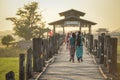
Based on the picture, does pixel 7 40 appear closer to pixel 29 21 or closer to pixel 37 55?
pixel 29 21

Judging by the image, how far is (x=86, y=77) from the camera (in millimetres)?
12039

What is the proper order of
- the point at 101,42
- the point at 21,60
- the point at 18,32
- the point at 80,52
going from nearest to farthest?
the point at 21,60 → the point at 101,42 → the point at 80,52 → the point at 18,32

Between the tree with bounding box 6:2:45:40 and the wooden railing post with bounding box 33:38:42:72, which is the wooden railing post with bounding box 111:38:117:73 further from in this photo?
the tree with bounding box 6:2:45:40

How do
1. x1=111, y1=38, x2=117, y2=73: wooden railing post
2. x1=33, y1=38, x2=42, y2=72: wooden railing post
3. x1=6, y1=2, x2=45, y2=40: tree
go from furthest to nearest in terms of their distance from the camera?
1. x1=6, y1=2, x2=45, y2=40: tree
2. x1=33, y1=38, x2=42, y2=72: wooden railing post
3. x1=111, y1=38, x2=117, y2=73: wooden railing post

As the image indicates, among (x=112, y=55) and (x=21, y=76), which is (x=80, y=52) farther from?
(x=21, y=76)

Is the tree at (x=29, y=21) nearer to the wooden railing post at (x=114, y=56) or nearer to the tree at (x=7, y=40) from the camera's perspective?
the tree at (x=7, y=40)

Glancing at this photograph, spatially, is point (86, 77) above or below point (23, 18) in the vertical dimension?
below

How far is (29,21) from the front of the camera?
62469 mm

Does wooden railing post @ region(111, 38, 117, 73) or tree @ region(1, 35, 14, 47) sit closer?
wooden railing post @ region(111, 38, 117, 73)

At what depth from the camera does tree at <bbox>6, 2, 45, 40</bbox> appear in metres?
61.5

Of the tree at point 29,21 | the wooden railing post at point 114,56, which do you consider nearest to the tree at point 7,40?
the tree at point 29,21

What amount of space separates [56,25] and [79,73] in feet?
115

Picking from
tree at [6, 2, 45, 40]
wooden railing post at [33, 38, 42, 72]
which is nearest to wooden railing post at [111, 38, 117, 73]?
wooden railing post at [33, 38, 42, 72]

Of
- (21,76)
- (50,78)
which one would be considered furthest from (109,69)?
(21,76)
